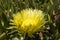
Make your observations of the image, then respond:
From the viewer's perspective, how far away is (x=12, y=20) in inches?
57.2

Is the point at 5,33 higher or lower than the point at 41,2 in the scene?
lower

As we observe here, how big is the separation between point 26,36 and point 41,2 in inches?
14.9

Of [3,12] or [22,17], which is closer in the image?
[22,17]

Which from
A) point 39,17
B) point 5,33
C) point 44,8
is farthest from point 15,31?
point 44,8

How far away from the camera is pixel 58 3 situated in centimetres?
162

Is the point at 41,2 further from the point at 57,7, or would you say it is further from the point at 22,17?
the point at 22,17

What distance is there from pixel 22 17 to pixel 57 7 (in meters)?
0.33

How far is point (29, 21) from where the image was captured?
1.38 m

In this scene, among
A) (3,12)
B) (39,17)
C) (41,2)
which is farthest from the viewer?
(41,2)

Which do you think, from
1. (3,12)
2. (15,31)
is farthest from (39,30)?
(3,12)

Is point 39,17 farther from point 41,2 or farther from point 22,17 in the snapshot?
point 41,2

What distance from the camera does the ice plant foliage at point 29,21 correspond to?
4.47 ft

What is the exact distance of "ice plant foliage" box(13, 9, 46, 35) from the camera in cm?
136

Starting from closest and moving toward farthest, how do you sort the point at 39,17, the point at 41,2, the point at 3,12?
the point at 39,17
the point at 3,12
the point at 41,2
